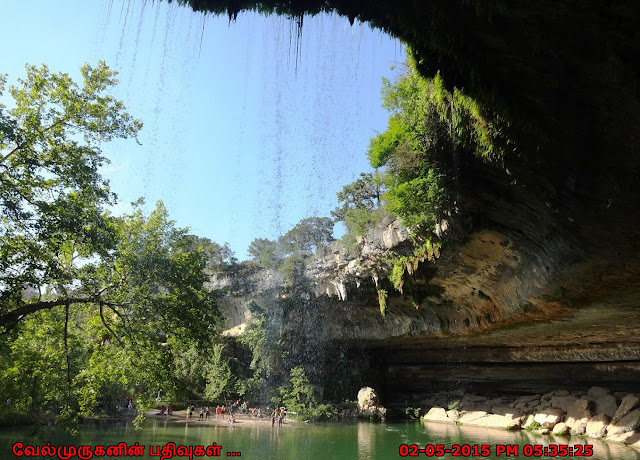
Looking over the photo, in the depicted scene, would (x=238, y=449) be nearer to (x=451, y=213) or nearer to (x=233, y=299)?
(x=451, y=213)

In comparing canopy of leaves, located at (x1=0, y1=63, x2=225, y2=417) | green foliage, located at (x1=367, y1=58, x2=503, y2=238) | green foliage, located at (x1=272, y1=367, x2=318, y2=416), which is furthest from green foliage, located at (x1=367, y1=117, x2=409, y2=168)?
green foliage, located at (x1=272, y1=367, x2=318, y2=416)

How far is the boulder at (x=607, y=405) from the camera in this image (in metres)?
16.4

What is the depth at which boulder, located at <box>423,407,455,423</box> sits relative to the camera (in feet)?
74.8

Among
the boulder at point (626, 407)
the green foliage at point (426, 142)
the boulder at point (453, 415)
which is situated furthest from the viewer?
the boulder at point (453, 415)

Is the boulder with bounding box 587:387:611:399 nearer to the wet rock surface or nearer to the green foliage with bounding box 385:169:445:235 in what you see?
the wet rock surface

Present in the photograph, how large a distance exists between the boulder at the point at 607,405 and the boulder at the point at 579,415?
32cm

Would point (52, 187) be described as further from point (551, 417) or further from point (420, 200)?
point (551, 417)

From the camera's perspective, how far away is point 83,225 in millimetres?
9344

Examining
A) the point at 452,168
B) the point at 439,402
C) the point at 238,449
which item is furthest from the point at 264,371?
the point at 452,168

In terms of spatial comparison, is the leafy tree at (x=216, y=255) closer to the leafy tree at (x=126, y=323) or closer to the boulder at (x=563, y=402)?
the leafy tree at (x=126, y=323)

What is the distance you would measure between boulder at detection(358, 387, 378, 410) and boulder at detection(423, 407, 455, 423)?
10.2 ft

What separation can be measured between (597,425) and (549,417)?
2.01 meters
